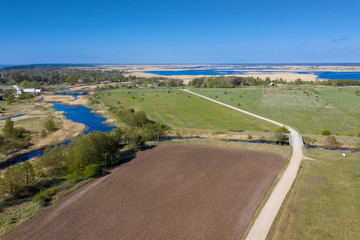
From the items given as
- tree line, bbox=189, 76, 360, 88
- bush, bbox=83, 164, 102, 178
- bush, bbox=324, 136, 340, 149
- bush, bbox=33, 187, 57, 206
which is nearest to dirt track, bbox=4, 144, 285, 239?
bush, bbox=33, 187, 57, 206

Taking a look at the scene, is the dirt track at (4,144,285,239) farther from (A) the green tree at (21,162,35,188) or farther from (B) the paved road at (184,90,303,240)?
(A) the green tree at (21,162,35,188)

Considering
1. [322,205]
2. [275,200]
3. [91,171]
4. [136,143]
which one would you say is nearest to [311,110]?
[322,205]

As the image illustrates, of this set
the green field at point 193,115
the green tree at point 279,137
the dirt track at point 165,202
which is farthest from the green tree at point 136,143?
the green tree at point 279,137

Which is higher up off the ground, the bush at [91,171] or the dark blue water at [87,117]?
the bush at [91,171]

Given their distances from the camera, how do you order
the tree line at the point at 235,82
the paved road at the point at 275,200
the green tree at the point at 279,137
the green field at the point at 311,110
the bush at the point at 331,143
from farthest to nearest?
the tree line at the point at 235,82 → the green field at the point at 311,110 → the green tree at the point at 279,137 → the bush at the point at 331,143 → the paved road at the point at 275,200

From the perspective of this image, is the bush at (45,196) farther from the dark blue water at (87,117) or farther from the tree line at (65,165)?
the dark blue water at (87,117)
